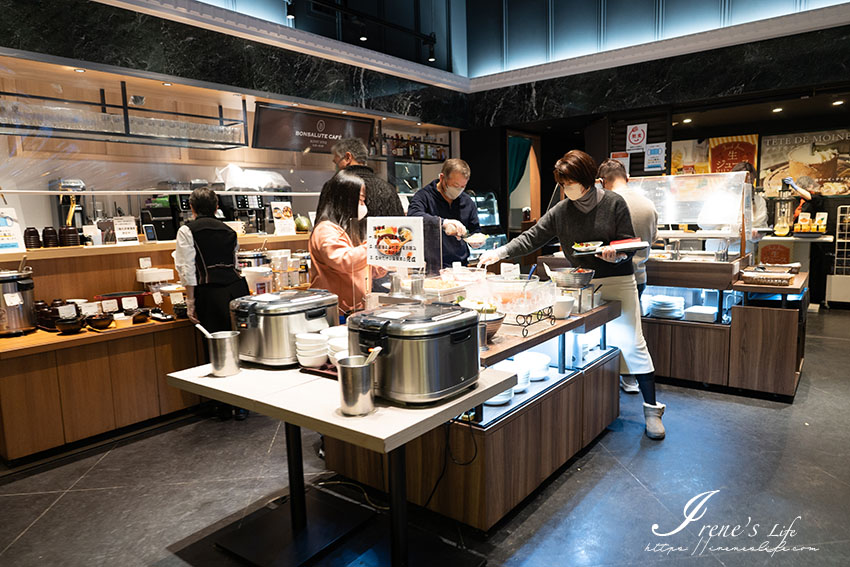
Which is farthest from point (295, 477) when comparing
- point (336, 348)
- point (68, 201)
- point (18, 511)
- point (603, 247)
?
point (68, 201)

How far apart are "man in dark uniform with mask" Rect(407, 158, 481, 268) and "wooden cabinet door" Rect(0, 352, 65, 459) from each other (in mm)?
2487

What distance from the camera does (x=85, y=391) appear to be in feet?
11.8

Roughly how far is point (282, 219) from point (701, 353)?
12.5 feet

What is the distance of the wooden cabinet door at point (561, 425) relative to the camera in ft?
9.16

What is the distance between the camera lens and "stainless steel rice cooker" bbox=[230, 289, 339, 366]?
2141mm

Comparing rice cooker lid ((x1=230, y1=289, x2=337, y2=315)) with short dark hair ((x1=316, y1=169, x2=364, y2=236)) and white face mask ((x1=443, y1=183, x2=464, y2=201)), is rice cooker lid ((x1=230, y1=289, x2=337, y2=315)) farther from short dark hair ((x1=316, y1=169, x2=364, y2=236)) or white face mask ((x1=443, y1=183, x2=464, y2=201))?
white face mask ((x1=443, y1=183, x2=464, y2=201))

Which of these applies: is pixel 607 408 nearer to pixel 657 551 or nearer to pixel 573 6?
pixel 657 551

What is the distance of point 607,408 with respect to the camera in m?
3.48

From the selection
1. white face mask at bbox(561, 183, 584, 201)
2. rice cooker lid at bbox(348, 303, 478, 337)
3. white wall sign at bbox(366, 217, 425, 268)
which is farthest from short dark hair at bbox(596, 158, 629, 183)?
rice cooker lid at bbox(348, 303, 478, 337)

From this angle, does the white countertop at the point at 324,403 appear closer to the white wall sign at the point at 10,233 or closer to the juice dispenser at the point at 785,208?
the white wall sign at the point at 10,233

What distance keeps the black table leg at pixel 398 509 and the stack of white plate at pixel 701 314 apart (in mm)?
3181

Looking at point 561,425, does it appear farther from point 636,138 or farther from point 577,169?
point 636,138

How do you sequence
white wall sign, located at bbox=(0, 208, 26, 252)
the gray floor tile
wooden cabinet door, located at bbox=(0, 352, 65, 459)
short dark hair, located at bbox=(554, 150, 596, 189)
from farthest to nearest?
1. white wall sign, located at bbox=(0, 208, 26, 252)
2. wooden cabinet door, located at bbox=(0, 352, 65, 459)
3. short dark hair, located at bbox=(554, 150, 596, 189)
4. the gray floor tile

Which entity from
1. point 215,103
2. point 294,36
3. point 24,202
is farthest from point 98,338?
point 294,36
